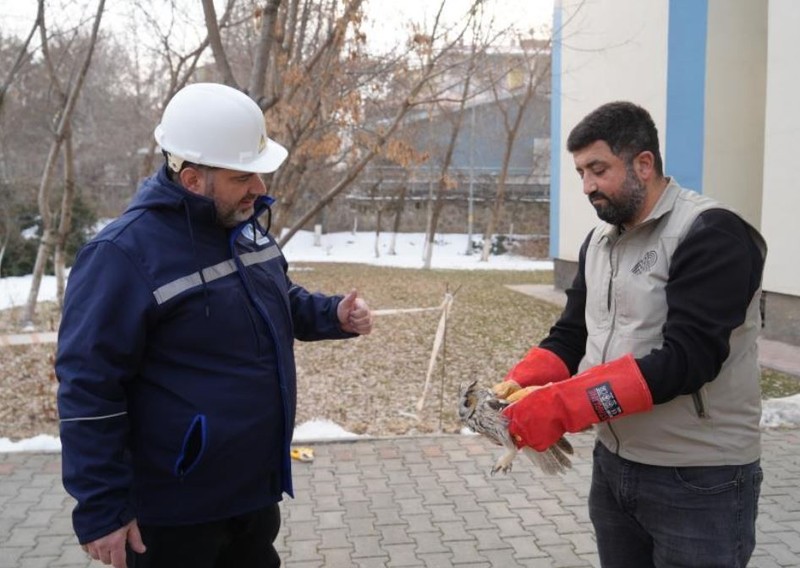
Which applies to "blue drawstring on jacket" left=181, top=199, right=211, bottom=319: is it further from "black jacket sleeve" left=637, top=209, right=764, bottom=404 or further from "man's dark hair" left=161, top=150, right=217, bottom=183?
"black jacket sleeve" left=637, top=209, right=764, bottom=404

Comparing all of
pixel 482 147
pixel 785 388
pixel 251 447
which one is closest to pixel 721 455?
pixel 251 447

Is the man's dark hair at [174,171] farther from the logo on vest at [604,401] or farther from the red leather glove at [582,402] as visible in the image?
the logo on vest at [604,401]

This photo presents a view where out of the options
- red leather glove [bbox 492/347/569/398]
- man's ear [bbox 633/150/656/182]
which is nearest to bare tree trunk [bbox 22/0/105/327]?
red leather glove [bbox 492/347/569/398]

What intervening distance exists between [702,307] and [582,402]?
0.40 meters

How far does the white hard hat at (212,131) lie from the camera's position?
215cm

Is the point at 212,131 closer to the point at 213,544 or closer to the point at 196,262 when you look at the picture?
the point at 196,262

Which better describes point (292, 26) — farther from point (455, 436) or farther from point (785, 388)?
point (785, 388)

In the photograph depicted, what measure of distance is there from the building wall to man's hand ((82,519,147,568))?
901 cm

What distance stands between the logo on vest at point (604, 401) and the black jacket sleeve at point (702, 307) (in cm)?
10

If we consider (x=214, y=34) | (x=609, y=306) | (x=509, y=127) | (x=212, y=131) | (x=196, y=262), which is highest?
(x=509, y=127)

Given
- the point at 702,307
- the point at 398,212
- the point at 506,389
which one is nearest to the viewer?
the point at 702,307

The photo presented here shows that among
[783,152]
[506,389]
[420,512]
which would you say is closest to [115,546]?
[506,389]

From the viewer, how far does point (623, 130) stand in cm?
214

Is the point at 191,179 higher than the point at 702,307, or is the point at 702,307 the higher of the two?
the point at 191,179
